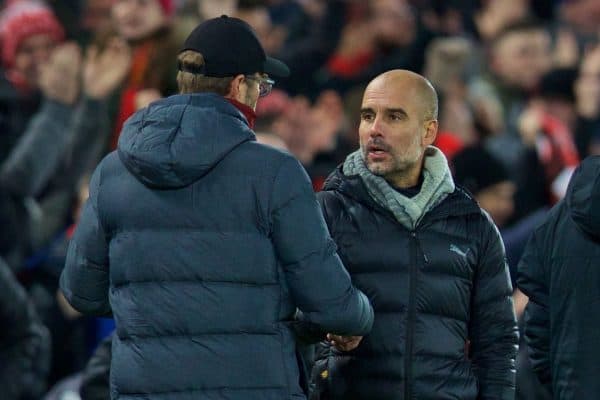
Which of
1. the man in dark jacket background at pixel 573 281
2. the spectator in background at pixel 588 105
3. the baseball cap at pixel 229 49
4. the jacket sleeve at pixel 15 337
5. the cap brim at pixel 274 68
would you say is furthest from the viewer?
the spectator in background at pixel 588 105

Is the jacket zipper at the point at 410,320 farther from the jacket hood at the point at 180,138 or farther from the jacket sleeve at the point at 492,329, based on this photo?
the jacket hood at the point at 180,138

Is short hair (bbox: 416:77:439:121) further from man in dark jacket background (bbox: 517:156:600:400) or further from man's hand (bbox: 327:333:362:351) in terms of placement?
man's hand (bbox: 327:333:362:351)

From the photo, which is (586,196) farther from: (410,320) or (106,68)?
(106,68)

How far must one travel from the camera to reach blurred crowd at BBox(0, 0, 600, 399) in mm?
9227

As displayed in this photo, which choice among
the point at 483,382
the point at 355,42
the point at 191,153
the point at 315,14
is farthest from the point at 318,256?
the point at 315,14

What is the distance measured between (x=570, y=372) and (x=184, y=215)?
1.55 m

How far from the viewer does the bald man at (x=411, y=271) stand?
5.85m

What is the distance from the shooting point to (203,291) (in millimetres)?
5355

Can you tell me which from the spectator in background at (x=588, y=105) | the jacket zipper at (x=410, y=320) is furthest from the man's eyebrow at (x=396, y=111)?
the spectator in background at (x=588, y=105)

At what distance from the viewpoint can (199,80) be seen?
5.54 meters

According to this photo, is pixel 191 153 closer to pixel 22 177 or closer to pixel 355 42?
pixel 22 177

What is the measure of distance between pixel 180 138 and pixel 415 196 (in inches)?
42.9

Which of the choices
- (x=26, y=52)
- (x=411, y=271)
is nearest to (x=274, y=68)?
(x=411, y=271)

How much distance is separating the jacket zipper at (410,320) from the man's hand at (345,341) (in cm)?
19
